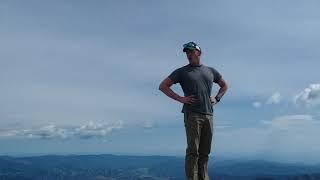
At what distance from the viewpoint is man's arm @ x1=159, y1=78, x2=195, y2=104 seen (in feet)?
37.1

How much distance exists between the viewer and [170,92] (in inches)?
454

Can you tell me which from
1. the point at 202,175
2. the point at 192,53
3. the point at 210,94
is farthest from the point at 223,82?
the point at 202,175

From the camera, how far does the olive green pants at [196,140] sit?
11414 millimetres

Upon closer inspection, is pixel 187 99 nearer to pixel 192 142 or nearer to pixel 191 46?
pixel 192 142

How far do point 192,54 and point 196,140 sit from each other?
211 centimetres

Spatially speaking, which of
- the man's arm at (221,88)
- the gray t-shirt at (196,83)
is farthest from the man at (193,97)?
the man's arm at (221,88)

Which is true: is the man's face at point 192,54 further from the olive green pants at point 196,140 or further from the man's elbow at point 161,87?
the olive green pants at point 196,140

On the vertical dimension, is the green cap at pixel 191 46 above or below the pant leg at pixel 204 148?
above

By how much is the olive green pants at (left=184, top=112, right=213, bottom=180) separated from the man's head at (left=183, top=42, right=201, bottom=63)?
137 cm

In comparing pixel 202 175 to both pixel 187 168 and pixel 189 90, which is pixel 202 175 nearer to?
pixel 187 168

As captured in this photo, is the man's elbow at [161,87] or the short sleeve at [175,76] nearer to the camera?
the short sleeve at [175,76]

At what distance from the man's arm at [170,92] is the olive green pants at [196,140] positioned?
366 mm

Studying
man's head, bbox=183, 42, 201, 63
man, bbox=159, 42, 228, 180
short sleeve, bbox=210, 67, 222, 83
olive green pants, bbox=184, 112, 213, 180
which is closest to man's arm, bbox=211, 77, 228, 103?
short sleeve, bbox=210, 67, 222, 83

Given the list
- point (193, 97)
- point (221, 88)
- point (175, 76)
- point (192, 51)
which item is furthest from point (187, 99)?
point (221, 88)
